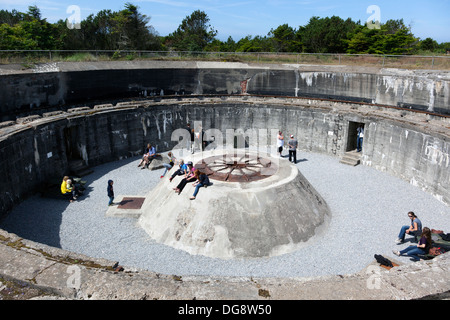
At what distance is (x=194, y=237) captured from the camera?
1307cm

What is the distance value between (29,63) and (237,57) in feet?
55.4

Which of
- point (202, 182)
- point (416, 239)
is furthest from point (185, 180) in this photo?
point (416, 239)

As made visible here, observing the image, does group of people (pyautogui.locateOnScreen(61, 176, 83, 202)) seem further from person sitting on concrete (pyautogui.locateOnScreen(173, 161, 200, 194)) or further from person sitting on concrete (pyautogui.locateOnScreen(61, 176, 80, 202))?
person sitting on concrete (pyautogui.locateOnScreen(173, 161, 200, 194))

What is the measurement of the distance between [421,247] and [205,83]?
20130mm

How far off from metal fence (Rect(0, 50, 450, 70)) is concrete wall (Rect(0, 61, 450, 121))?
184cm

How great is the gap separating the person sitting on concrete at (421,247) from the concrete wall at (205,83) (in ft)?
39.5

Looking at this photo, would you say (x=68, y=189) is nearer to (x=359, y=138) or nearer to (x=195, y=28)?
(x=359, y=138)

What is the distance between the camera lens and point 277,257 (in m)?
12.6

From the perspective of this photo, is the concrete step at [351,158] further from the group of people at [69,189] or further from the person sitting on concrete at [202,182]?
the group of people at [69,189]

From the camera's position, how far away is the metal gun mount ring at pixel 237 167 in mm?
15094

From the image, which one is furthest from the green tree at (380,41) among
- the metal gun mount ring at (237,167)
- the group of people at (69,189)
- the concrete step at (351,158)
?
the group of people at (69,189)

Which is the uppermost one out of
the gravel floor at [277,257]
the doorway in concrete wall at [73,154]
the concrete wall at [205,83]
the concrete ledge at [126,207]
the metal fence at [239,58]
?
the metal fence at [239,58]

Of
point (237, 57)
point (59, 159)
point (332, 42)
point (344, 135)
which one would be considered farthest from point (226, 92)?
point (332, 42)

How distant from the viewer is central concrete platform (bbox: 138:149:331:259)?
12844 mm
